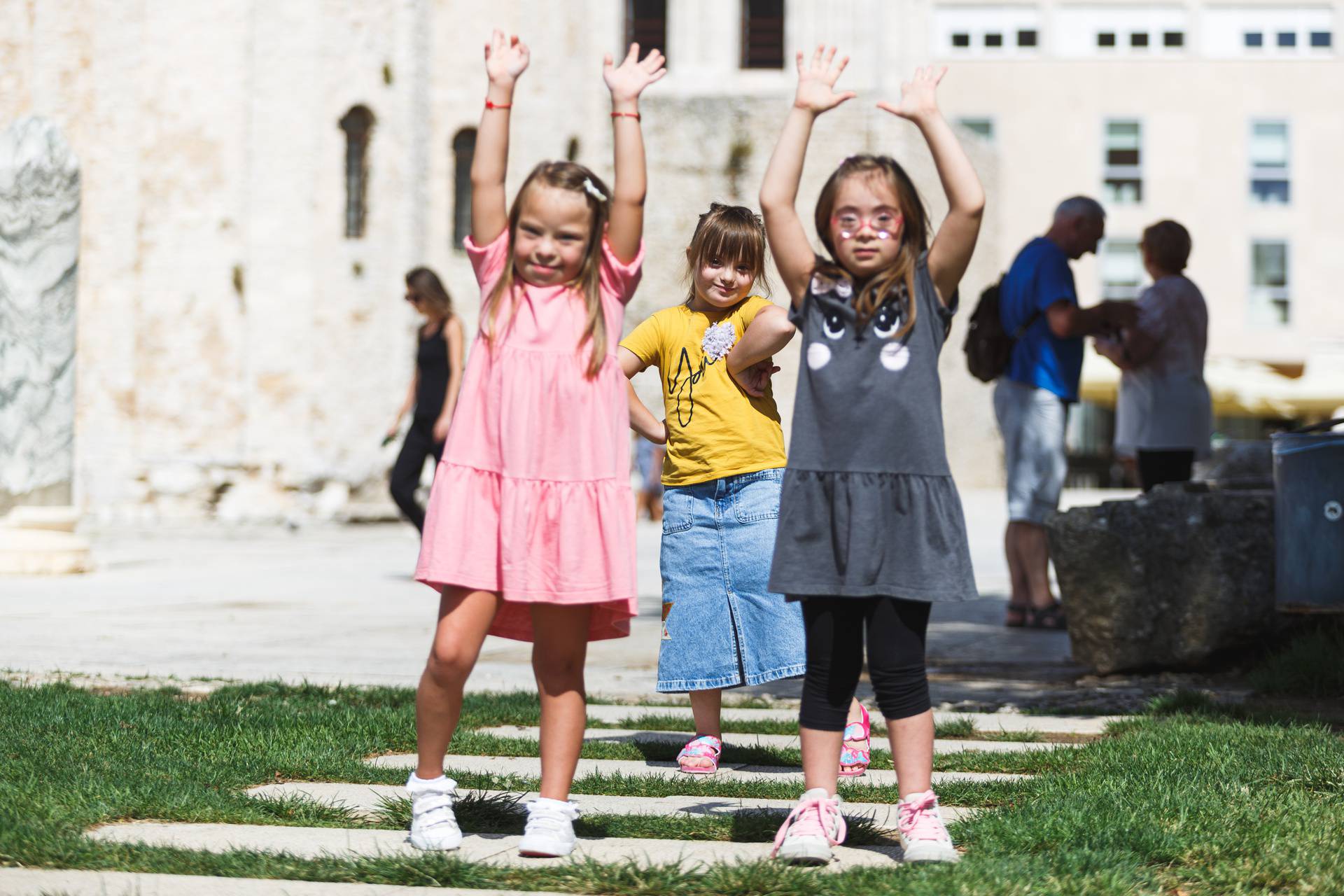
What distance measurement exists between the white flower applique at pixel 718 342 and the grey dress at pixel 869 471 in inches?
44.7

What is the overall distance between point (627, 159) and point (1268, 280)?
4221 centimetres

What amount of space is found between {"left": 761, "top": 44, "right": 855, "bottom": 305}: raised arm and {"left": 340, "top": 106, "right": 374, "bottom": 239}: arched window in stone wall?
22.9 metres

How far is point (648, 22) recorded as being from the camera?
35.9 m

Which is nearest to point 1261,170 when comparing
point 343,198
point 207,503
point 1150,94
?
point 1150,94

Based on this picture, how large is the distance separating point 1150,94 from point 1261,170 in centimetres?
326

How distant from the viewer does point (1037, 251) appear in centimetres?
840

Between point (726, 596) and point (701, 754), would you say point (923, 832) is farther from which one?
point (726, 596)

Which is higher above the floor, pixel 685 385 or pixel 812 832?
pixel 685 385

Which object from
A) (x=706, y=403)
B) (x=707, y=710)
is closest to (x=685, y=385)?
(x=706, y=403)

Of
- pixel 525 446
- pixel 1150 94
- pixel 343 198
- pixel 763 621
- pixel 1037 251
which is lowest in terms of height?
pixel 763 621

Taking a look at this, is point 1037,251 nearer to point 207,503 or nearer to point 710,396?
point 710,396

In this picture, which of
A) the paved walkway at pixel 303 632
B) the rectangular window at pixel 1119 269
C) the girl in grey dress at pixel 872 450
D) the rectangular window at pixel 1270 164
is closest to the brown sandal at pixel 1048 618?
the paved walkway at pixel 303 632

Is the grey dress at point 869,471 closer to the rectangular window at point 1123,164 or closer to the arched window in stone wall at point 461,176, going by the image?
the arched window in stone wall at point 461,176

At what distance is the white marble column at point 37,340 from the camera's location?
40.9 ft
